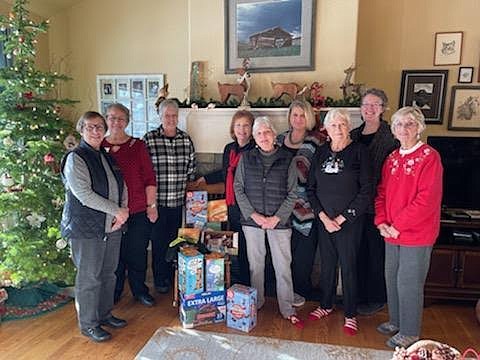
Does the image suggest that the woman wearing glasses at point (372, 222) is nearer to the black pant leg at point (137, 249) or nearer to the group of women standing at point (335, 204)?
the group of women standing at point (335, 204)

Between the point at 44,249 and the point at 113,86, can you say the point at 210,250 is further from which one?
the point at 113,86

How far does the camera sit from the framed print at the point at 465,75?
11.2ft

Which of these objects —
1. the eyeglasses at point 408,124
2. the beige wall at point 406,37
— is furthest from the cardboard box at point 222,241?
the beige wall at point 406,37

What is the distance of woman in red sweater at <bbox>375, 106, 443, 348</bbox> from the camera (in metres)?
2.28

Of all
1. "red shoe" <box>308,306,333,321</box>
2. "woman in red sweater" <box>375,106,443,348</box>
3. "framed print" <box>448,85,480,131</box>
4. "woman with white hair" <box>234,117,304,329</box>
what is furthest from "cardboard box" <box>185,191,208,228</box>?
"framed print" <box>448,85,480,131</box>

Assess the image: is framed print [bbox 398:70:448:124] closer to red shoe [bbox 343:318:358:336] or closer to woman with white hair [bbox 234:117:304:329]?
woman with white hair [bbox 234:117:304:329]

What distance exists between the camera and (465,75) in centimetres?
342

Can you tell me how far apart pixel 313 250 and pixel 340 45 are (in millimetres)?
1729

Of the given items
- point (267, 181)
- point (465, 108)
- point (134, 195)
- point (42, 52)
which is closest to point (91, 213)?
point (134, 195)

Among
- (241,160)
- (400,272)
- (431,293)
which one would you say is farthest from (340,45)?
(431,293)

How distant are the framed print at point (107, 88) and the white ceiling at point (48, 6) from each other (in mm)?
885

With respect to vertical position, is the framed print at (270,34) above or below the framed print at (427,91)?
above

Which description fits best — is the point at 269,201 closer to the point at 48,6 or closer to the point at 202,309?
the point at 202,309

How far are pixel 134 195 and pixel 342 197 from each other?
1.43 metres
